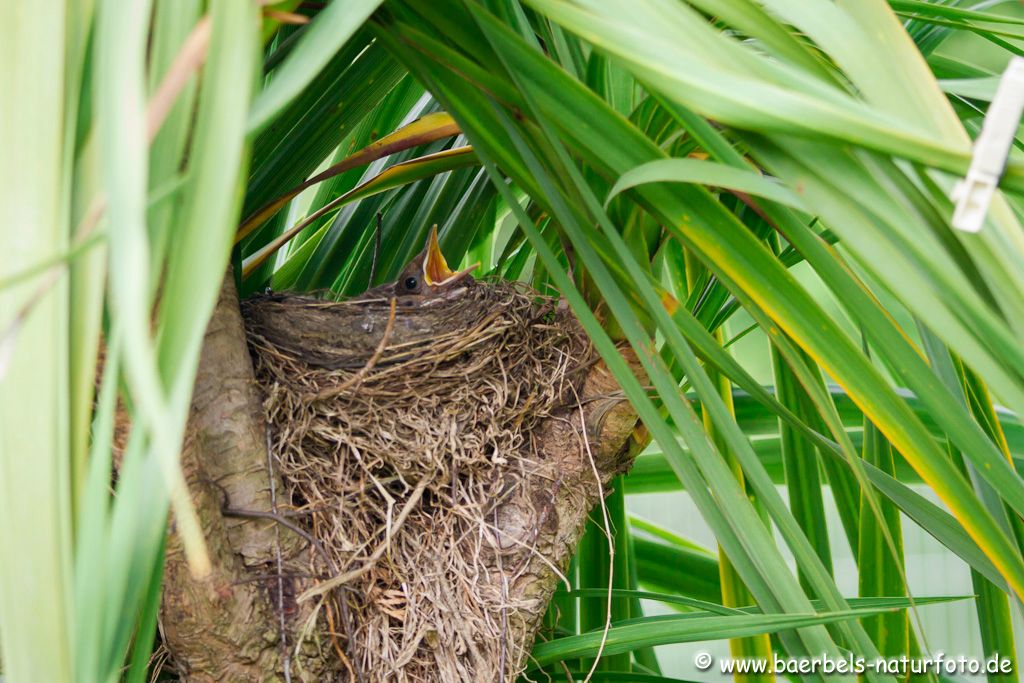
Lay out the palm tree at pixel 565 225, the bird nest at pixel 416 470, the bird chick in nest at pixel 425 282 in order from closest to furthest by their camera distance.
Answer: the palm tree at pixel 565 225 < the bird nest at pixel 416 470 < the bird chick in nest at pixel 425 282

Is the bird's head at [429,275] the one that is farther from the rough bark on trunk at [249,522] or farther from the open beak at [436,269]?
the rough bark on trunk at [249,522]

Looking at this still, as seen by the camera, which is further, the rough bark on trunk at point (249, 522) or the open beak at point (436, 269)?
the open beak at point (436, 269)

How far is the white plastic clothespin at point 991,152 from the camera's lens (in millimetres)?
295

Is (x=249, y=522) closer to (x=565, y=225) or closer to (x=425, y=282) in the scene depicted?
(x=565, y=225)

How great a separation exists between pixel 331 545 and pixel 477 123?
379mm

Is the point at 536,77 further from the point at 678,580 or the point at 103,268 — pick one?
the point at 678,580

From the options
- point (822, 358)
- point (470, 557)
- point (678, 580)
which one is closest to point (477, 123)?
point (822, 358)

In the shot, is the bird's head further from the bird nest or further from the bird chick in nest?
the bird nest

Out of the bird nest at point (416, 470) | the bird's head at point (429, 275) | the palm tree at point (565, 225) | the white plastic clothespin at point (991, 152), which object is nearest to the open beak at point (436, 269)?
the bird's head at point (429, 275)

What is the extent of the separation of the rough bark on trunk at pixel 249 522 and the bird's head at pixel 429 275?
13.8 inches

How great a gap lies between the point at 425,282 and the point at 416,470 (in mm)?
411

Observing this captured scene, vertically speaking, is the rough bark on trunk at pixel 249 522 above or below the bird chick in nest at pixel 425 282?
below

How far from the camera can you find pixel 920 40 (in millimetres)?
794

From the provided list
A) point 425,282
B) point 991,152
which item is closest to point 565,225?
point 991,152
